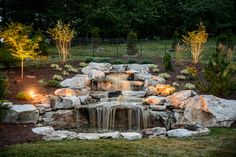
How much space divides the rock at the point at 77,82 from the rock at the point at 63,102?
2.00 m

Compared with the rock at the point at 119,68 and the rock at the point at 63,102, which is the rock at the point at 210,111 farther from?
the rock at the point at 119,68

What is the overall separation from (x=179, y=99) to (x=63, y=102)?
13.8 feet

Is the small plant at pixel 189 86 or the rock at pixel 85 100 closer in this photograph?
the rock at pixel 85 100

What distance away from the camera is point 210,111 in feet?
39.1

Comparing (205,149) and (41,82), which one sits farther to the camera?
(41,82)

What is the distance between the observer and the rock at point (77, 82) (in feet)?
51.4

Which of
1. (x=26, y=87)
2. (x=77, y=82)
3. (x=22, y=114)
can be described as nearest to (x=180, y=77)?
(x=77, y=82)

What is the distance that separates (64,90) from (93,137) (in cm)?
472

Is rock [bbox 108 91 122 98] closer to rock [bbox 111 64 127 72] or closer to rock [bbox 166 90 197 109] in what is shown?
rock [bbox 166 90 197 109]

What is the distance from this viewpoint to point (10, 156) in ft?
25.4

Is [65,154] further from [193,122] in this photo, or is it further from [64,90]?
[64,90]

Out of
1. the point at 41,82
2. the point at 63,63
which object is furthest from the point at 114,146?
the point at 63,63

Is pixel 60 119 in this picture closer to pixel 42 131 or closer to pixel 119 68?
pixel 42 131

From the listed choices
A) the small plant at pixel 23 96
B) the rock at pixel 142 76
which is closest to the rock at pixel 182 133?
the small plant at pixel 23 96
